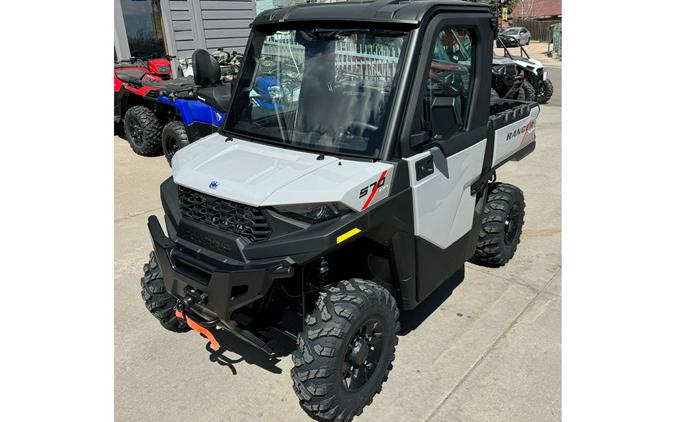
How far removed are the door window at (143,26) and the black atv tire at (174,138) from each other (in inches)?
202

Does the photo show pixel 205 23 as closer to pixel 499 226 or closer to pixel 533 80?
pixel 533 80

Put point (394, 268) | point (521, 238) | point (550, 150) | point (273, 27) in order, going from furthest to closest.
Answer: point (550, 150) → point (521, 238) → point (273, 27) → point (394, 268)

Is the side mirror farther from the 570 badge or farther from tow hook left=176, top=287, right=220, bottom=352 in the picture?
tow hook left=176, top=287, right=220, bottom=352

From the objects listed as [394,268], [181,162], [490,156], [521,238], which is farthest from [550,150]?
[181,162]

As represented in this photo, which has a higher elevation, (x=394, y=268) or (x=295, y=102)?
(x=295, y=102)

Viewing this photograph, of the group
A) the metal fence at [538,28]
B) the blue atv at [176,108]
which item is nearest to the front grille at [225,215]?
the blue atv at [176,108]

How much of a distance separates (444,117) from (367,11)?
0.77 m

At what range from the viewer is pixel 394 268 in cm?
313

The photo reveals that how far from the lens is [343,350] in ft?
9.12

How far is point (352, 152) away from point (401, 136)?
29cm

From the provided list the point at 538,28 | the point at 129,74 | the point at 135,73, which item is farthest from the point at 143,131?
the point at 538,28

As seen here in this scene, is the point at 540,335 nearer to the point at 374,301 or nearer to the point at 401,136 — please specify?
the point at 374,301

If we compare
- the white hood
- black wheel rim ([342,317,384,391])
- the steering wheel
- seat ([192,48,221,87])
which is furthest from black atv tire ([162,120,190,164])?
black wheel rim ([342,317,384,391])

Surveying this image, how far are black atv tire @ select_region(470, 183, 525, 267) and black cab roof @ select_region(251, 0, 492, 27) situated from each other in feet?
5.35
